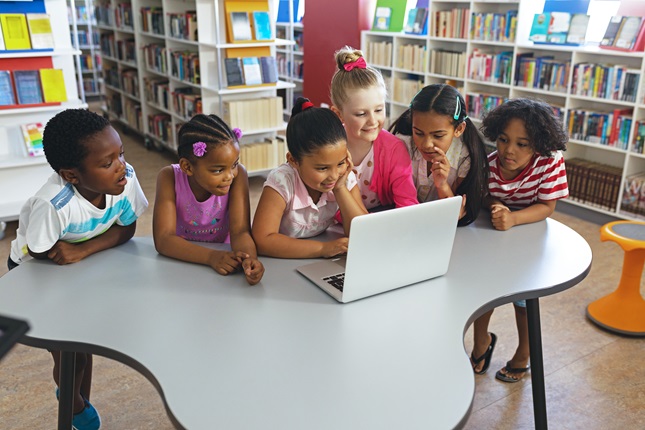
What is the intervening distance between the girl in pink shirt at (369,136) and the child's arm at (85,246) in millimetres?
731

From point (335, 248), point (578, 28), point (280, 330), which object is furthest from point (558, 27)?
point (280, 330)

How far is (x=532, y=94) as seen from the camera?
4.52 meters

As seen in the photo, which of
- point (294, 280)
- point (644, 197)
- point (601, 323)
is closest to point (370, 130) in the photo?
point (294, 280)

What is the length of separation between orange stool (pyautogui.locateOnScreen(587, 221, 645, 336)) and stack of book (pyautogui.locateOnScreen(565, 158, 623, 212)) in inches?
52.6

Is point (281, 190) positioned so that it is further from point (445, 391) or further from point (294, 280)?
point (445, 391)

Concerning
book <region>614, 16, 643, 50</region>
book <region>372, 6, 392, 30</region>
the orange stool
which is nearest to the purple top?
the orange stool

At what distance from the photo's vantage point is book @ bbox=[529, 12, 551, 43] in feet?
13.8

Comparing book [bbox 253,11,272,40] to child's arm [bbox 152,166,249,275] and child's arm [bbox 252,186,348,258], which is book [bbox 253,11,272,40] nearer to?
child's arm [bbox 152,166,249,275]

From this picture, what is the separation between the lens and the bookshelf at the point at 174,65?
4441 millimetres

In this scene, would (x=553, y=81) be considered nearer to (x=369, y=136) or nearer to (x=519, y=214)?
(x=519, y=214)

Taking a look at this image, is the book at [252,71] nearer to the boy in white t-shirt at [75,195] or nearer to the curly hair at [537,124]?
the curly hair at [537,124]

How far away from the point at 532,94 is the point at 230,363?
4.12 m

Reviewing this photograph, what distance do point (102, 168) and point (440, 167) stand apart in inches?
37.8

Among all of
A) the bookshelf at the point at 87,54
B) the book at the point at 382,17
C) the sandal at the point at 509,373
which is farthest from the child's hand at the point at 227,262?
the bookshelf at the point at 87,54
